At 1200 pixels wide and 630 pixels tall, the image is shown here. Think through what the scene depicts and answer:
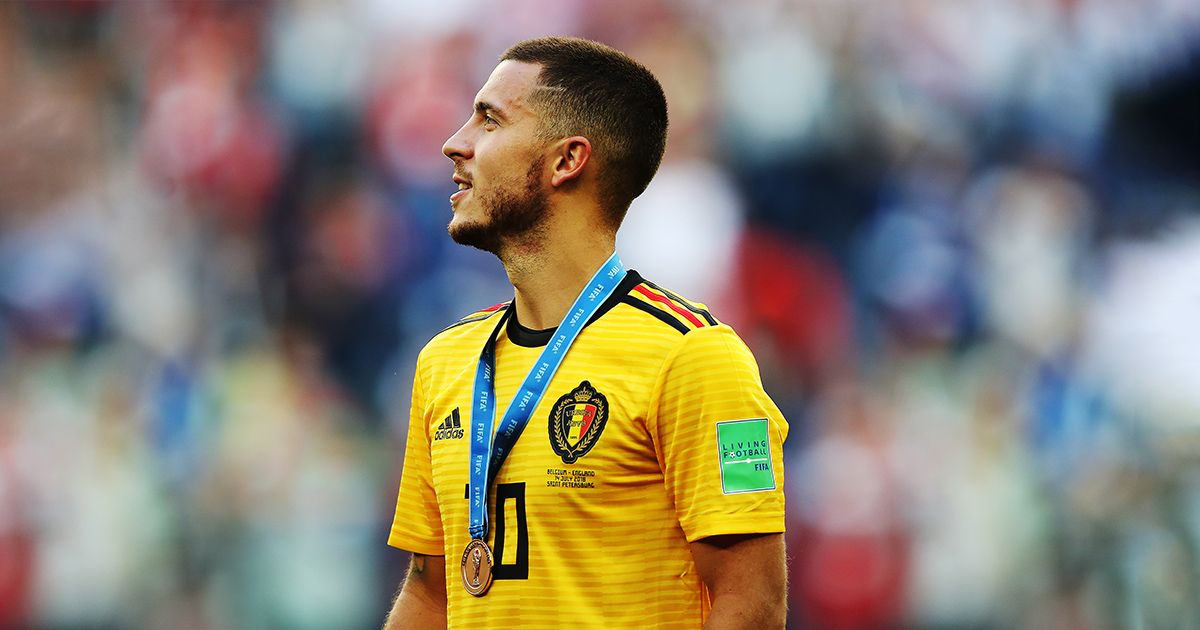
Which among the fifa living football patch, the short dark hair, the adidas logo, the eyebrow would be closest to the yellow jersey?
the fifa living football patch

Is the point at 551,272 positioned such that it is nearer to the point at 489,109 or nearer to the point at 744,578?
the point at 489,109

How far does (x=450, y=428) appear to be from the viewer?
240 centimetres

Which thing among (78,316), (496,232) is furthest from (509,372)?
(78,316)

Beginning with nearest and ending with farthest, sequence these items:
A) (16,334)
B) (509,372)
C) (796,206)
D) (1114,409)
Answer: (509,372) < (1114,409) < (796,206) < (16,334)

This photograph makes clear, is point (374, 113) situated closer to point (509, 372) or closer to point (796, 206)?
point (796, 206)

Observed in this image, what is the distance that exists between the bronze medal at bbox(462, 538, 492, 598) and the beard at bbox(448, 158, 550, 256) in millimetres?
537

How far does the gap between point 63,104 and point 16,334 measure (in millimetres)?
1115

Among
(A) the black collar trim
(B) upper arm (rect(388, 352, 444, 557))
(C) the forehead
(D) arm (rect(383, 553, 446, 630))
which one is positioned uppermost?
(C) the forehead

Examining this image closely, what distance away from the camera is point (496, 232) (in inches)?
95.8

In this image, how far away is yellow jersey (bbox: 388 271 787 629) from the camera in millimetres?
2146

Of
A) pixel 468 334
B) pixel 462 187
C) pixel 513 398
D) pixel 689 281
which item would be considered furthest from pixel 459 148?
pixel 689 281

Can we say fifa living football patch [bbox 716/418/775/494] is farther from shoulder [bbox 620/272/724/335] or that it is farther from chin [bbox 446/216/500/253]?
chin [bbox 446/216/500/253]

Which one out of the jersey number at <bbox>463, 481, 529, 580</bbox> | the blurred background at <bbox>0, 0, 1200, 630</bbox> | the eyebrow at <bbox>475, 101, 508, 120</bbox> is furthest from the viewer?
the blurred background at <bbox>0, 0, 1200, 630</bbox>

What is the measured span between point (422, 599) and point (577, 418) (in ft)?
1.81
